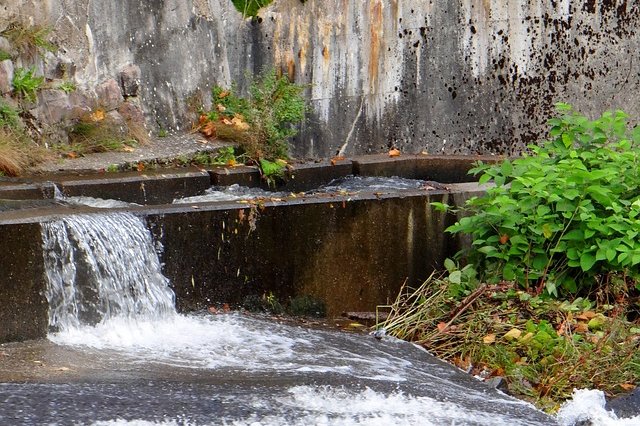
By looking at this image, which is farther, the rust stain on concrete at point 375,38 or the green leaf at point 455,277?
the rust stain on concrete at point 375,38

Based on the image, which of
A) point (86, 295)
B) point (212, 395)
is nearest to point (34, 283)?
point (86, 295)

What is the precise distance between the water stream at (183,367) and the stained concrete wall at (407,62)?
3.19 metres

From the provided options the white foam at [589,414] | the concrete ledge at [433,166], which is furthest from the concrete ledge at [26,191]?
the white foam at [589,414]

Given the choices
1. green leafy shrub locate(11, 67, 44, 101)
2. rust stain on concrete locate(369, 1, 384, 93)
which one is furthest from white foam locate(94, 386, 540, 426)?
rust stain on concrete locate(369, 1, 384, 93)

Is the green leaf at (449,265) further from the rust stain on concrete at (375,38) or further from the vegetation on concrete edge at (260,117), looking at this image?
the rust stain on concrete at (375,38)

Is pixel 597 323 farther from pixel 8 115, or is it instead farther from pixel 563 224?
pixel 8 115

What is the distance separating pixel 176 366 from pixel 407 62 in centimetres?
529

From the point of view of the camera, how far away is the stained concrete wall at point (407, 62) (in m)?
9.26

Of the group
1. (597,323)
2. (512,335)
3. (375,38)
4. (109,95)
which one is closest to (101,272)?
(512,335)

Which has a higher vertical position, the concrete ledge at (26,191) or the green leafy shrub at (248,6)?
the green leafy shrub at (248,6)

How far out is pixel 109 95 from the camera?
865cm

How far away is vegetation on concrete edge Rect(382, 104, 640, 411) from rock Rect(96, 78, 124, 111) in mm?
3020

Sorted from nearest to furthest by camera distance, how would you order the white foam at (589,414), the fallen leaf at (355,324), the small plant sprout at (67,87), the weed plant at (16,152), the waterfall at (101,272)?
the white foam at (589,414), the waterfall at (101,272), the fallen leaf at (355,324), the weed plant at (16,152), the small plant sprout at (67,87)

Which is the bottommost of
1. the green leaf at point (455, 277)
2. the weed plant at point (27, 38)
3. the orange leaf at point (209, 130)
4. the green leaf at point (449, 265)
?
the green leaf at point (455, 277)
